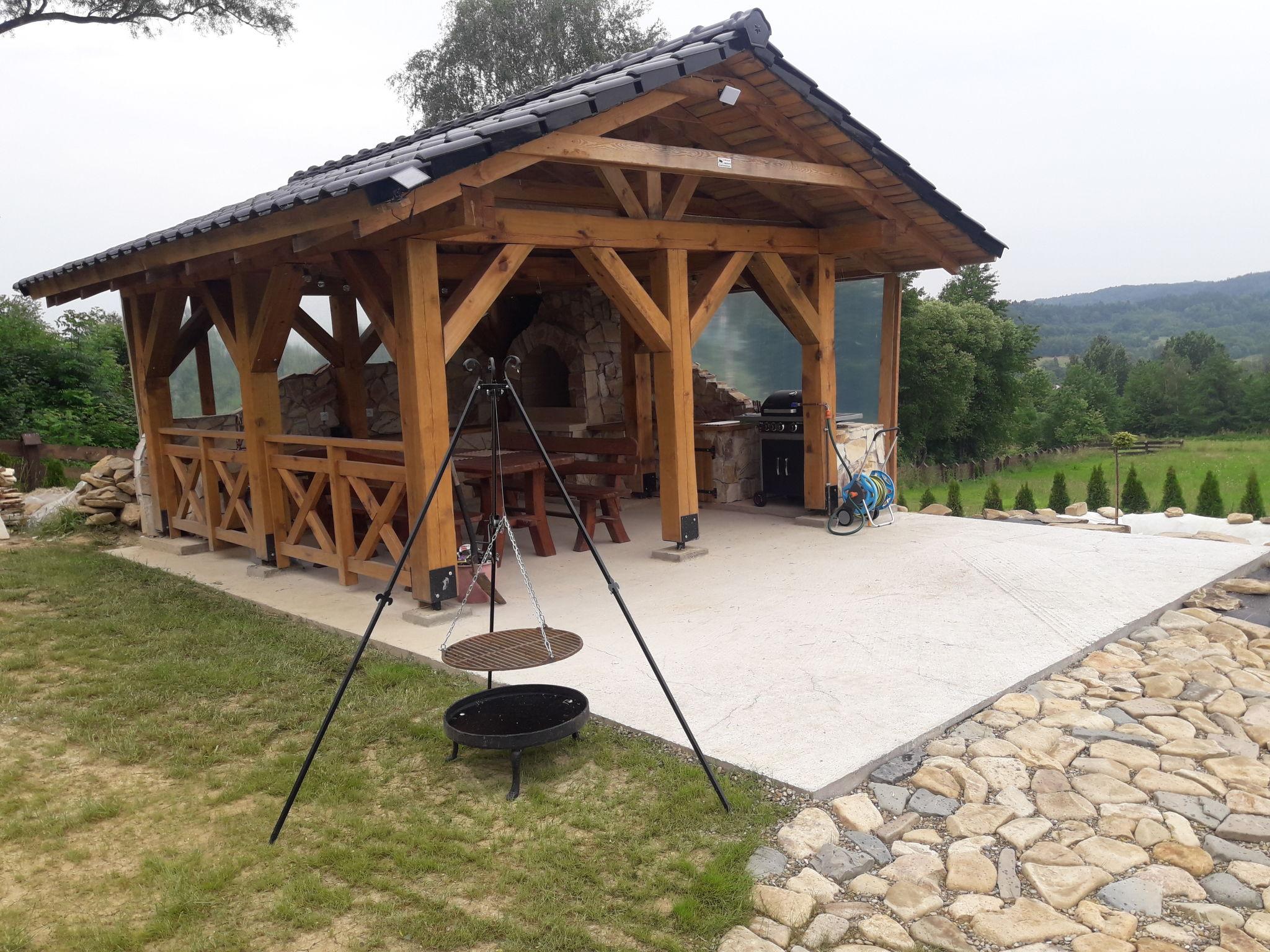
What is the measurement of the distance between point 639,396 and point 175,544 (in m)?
4.54

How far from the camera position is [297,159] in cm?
3797

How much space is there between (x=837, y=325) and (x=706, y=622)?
15.5ft

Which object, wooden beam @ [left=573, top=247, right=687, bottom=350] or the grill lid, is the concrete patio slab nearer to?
the grill lid

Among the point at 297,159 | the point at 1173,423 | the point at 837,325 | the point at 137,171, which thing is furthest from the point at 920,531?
the point at 1173,423

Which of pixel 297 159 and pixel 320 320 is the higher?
pixel 297 159

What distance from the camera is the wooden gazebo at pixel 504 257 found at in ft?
16.7

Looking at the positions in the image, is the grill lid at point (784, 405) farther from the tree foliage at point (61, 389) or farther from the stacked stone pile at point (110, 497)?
the tree foliage at point (61, 389)

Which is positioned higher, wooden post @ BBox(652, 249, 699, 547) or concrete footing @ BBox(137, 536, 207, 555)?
wooden post @ BBox(652, 249, 699, 547)

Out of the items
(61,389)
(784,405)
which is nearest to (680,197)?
(784,405)

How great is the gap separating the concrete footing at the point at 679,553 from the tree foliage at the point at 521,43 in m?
20.3

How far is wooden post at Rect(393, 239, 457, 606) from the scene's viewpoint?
5203mm

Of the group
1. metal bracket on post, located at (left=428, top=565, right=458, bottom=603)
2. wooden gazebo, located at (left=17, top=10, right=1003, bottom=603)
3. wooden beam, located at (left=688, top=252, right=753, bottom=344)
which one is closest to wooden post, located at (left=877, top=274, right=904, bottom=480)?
wooden gazebo, located at (left=17, top=10, right=1003, bottom=603)

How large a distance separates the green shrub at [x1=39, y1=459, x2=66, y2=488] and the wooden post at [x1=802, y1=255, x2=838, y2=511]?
9.29 metres

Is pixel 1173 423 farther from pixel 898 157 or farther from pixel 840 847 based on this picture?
pixel 840 847
